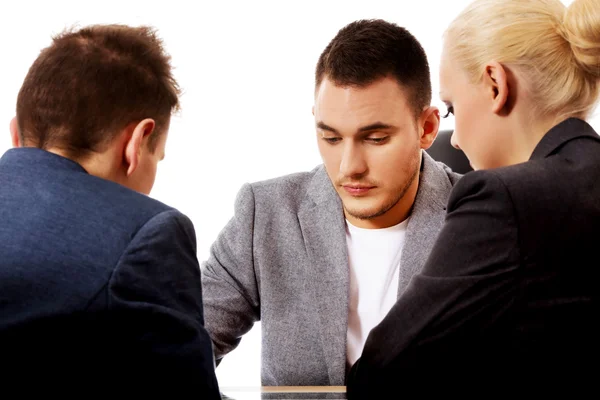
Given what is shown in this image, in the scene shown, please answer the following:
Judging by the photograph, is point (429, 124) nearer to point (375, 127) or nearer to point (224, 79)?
point (375, 127)

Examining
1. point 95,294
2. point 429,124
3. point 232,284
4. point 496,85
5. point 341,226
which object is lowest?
point 232,284

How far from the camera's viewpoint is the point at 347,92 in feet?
5.75

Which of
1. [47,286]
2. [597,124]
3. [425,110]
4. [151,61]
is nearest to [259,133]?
[597,124]

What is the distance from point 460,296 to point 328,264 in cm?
66

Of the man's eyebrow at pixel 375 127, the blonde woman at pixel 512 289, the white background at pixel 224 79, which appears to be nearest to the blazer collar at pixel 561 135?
the blonde woman at pixel 512 289

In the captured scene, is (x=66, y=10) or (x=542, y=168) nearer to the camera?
(x=542, y=168)

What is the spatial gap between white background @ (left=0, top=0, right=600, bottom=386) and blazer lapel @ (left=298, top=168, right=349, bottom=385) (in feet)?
4.82

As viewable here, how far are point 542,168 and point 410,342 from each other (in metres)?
0.32

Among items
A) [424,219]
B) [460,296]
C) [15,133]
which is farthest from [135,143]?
[424,219]

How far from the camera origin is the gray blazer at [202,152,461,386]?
71.6 inches

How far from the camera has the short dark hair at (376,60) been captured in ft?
5.82

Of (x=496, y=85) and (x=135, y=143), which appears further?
(x=496, y=85)

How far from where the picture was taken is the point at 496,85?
135 cm

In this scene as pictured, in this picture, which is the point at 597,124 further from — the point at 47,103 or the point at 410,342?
the point at 47,103
